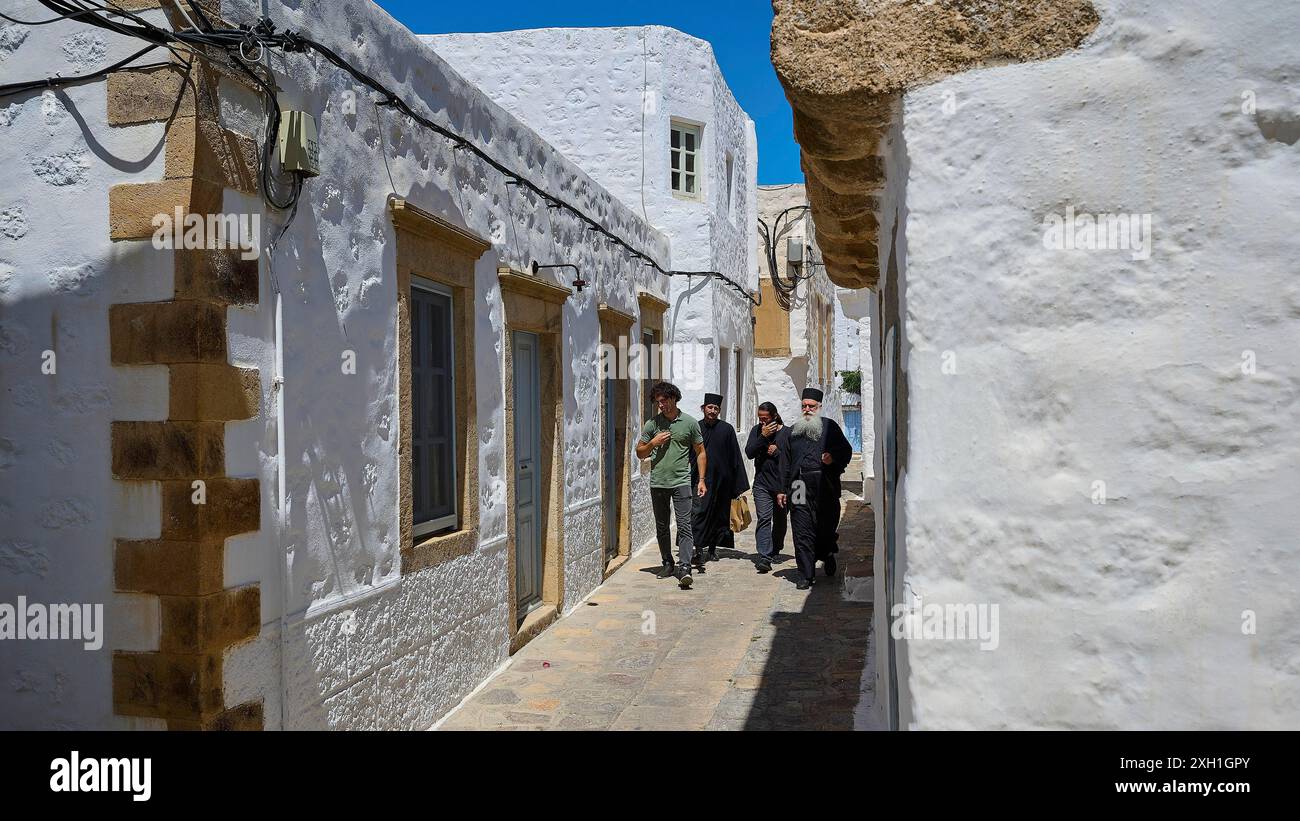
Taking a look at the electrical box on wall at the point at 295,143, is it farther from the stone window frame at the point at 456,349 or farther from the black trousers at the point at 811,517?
the black trousers at the point at 811,517

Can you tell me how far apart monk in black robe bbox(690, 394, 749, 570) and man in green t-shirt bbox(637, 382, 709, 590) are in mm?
488

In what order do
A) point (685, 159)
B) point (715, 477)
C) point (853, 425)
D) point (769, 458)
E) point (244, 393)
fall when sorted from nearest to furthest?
1. point (244, 393)
2. point (769, 458)
3. point (715, 477)
4. point (685, 159)
5. point (853, 425)

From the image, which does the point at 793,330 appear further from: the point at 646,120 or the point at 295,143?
the point at 295,143

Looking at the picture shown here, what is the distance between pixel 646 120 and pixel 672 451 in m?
4.90

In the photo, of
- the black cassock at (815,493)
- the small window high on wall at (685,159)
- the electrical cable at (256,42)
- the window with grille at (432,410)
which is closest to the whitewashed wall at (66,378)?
the electrical cable at (256,42)

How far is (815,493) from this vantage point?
332 inches

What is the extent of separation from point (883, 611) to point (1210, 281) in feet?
6.11

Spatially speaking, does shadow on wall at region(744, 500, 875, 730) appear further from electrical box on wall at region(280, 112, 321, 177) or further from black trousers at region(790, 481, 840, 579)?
electrical box on wall at region(280, 112, 321, 177)

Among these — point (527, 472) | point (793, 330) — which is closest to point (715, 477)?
point (527, 472)

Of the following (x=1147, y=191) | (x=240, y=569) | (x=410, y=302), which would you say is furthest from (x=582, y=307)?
(x=1147, y=191)

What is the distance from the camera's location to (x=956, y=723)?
84.4 inches

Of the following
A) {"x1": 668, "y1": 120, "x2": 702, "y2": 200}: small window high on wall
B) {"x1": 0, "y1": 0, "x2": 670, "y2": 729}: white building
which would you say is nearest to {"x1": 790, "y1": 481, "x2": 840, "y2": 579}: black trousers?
{"x1": 0, "y1": 0, "x2": 670, "y2": 729}: white building

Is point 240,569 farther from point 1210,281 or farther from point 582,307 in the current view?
point 582,307

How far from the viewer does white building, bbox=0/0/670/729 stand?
11.0 ft
